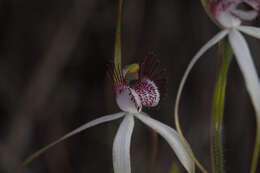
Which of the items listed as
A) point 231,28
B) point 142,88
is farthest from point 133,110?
point 231,28

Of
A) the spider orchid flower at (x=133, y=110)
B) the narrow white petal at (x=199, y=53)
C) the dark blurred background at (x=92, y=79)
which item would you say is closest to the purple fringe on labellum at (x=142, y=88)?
the spider orchid flower at (x=133, y=110)

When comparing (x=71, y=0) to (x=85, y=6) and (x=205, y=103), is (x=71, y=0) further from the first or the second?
(x=205, y=103)

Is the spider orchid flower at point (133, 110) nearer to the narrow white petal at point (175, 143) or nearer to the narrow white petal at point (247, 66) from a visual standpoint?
the narrow white petal at point (175, 143)

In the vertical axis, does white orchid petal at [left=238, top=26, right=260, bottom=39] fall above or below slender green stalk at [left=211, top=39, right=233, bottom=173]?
above

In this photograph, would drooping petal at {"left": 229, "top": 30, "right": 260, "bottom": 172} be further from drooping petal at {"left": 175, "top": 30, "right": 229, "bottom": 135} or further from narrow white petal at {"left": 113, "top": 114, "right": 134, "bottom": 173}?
narrow white petal at {"left": 113, "top": 114, "right": 134, "bottom": 173}

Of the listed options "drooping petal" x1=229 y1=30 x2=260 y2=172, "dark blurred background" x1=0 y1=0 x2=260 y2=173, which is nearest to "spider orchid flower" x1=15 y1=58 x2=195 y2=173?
"drooping petal" x1=229 y1=30 x2=260 y2=172

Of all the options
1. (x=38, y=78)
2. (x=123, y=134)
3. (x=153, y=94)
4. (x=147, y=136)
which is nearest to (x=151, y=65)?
(x=153, y=94)
